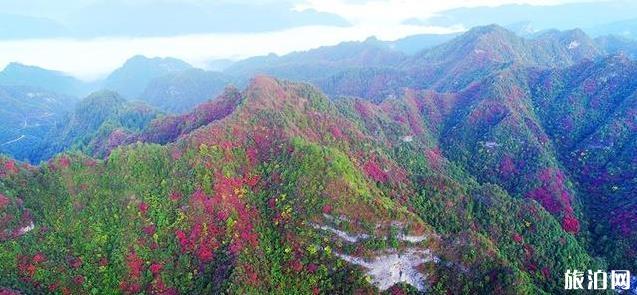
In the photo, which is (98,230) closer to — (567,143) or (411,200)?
(411,200)

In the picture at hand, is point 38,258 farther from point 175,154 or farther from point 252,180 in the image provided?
point 252,180

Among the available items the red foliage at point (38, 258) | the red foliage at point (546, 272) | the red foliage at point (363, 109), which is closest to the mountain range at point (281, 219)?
the red foliage at point (38, 258)

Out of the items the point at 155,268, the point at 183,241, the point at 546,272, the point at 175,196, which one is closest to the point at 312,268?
the point at 183,241

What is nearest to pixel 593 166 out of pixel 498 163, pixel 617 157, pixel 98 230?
pixel 617 157

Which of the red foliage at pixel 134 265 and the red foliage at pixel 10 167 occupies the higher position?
the red foliage at pixel 10 167

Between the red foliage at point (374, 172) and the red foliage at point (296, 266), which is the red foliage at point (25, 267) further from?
the red foliage at point (374, 172)
